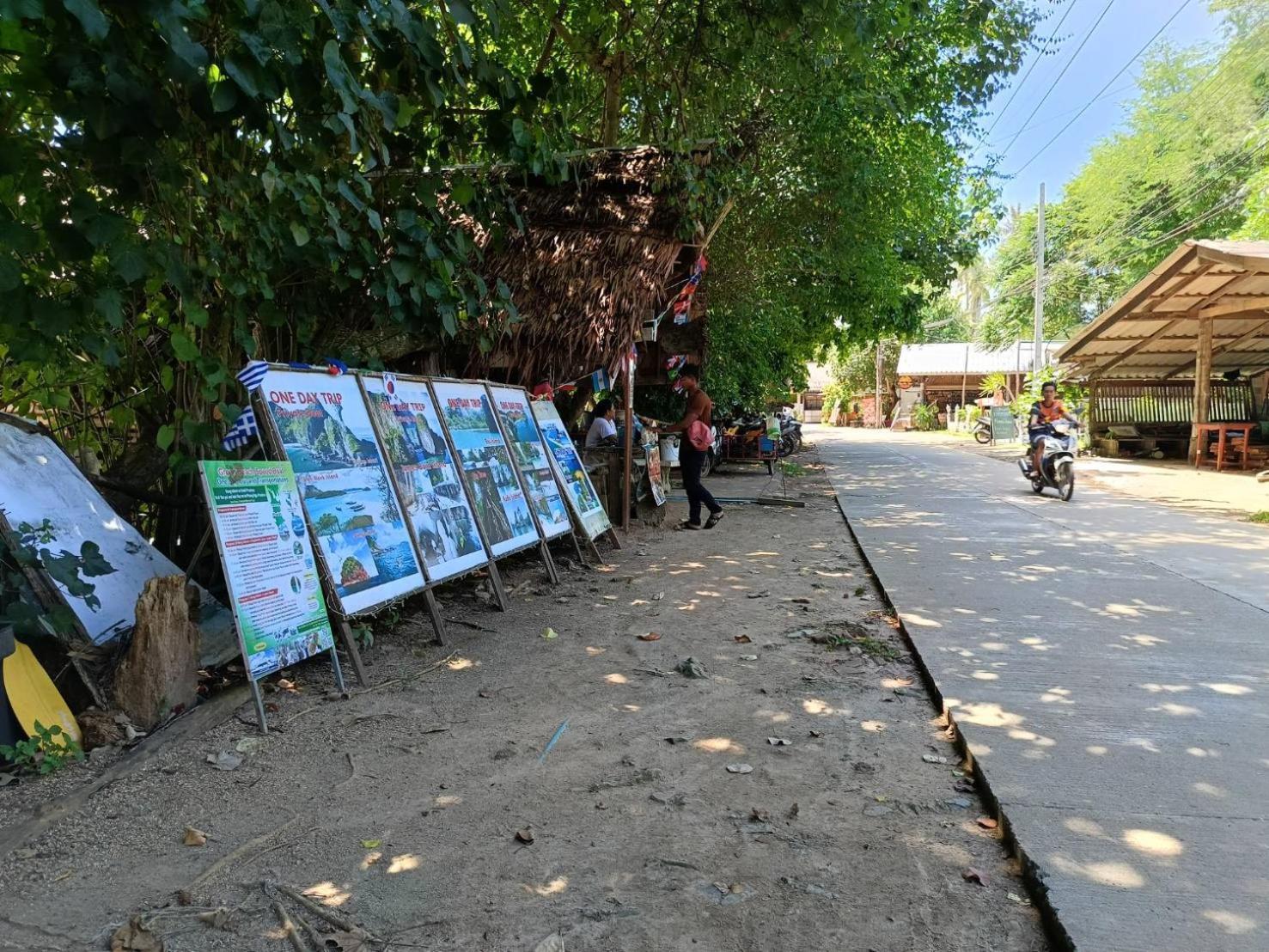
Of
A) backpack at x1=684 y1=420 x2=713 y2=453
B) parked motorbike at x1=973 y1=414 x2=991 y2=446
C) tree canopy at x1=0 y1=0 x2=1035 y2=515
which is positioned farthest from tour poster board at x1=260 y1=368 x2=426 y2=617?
parked motorbike at x1=973 y1=414 x2=991 y2=446

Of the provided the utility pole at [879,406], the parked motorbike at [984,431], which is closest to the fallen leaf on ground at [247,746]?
the parked motorbike at [984,431]

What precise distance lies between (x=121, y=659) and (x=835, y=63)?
8598mm

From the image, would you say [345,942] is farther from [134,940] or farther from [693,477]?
[693,477]

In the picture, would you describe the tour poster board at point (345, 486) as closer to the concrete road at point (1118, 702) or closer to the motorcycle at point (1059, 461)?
the concrete road at point (1118, 702)

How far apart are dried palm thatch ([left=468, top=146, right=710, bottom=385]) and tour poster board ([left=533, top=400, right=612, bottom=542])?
0.56m

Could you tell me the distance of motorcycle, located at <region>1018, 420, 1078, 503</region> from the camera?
465 inches

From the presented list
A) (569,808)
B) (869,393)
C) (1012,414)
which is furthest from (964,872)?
(869,393)

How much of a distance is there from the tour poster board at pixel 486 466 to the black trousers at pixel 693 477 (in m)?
3.38

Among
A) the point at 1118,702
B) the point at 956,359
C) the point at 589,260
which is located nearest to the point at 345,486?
the point at 589,260

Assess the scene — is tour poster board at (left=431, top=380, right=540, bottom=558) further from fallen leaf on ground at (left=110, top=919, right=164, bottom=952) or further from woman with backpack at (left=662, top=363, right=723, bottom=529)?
fallen leaf on ground at (left=110, top=919, right=164, bottom=952)

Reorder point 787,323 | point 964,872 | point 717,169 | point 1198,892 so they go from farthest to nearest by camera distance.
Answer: point 787,323
point 717,169
point 964,872
point 1198,892

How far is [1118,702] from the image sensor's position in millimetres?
3902

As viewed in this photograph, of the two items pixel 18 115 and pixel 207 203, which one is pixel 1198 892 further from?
pixel 18 115

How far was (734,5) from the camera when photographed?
243 inches
